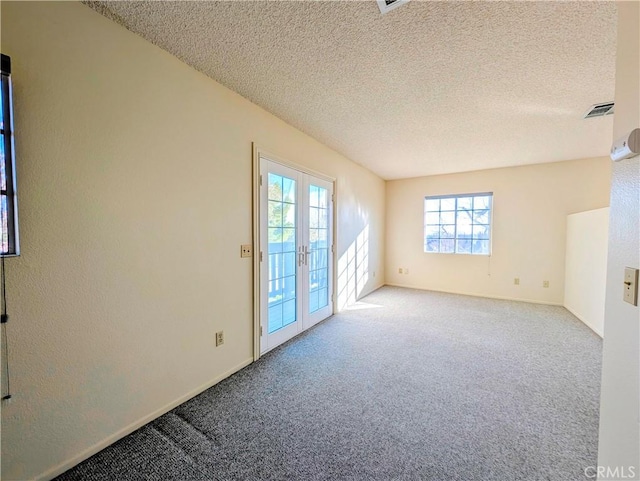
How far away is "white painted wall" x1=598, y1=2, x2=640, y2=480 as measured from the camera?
0.83 meters

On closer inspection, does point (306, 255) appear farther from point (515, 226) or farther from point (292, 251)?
point (515, 226)

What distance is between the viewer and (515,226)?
4809 millimetres

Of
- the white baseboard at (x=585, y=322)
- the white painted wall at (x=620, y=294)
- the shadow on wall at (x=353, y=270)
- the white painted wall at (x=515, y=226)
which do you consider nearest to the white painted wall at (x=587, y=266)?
the white baseboard at (x=585, y=322)

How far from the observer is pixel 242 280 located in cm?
243

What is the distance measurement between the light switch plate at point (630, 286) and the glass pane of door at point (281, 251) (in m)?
2.43

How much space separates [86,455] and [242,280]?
1.42 meters

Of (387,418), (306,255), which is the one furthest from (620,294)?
(306,255)

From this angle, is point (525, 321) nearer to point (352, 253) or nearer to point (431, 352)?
point (431, 352)

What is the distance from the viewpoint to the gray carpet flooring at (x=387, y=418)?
1.42 meters

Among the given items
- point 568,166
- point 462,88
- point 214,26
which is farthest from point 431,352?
point 568,166

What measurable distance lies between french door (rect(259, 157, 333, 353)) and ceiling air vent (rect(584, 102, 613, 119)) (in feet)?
9.40

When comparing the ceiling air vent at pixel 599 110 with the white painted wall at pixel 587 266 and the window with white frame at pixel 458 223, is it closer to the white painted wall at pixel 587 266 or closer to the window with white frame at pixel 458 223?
the white painted wall at pixel 587 266

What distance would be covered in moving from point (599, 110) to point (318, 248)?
3294 mm

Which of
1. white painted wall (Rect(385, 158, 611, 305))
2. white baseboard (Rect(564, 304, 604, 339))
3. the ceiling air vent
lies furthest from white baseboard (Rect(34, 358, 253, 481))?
white painted wall (Rect(385, 158, 611, 305))
